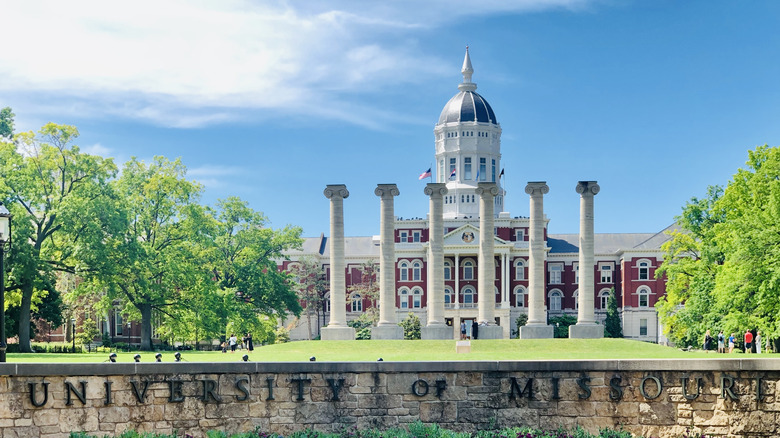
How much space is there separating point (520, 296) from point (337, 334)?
163 ft

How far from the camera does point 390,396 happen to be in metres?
21.1

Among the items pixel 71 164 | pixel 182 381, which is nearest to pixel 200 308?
pixel 71 164

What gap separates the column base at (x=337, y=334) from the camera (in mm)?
68375

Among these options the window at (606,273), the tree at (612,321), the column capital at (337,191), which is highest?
the column capital at (337,191)

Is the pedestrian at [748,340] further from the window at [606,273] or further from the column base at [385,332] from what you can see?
the window at [606,273]

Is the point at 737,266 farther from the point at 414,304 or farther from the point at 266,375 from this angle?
the point at 414,304

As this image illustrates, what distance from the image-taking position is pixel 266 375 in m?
21.1

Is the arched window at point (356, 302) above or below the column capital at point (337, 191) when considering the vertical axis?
below

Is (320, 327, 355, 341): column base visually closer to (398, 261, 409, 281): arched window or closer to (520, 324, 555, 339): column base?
(520, 324, 555, 339): column base

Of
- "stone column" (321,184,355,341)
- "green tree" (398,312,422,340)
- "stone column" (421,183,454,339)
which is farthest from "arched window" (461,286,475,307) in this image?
"stone column" (321,184,355,341)

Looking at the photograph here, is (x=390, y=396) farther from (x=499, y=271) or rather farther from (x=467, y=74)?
(x=467, y=74)

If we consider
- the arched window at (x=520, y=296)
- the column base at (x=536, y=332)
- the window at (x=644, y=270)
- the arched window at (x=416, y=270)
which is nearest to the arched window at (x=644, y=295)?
the window at (x=644, y=270)

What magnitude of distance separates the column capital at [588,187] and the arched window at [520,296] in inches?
1866

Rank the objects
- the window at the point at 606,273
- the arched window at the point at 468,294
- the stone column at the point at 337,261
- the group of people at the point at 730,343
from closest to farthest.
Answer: the group of people at the point at 730,343, the stone column at the point at 337,261, the arched window at the point at 468,294, the window at the point at 606,273
